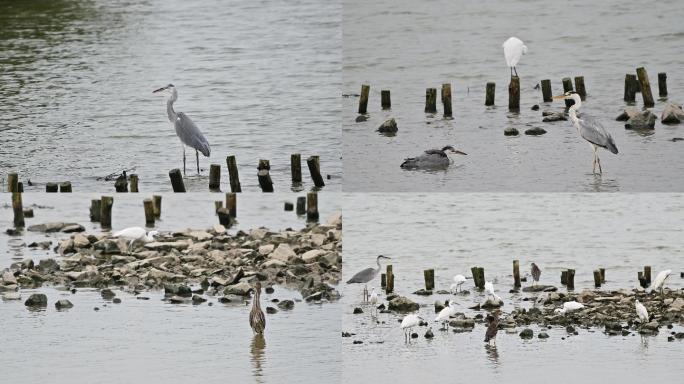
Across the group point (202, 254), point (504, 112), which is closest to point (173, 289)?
point (202, 254)

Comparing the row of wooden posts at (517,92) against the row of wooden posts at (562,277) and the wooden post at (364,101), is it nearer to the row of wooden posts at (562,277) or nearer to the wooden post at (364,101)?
the wooden post at (364,101)

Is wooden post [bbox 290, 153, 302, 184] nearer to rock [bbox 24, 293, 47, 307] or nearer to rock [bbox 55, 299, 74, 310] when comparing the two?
rock [bbox 55, 299, 74, 310]

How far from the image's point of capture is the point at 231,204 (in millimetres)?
11391

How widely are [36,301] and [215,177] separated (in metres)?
1.55

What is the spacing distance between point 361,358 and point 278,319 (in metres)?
0.55

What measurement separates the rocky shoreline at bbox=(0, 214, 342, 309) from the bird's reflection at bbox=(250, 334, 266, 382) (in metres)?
0.80

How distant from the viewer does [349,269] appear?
Answer: 1087 centimetres

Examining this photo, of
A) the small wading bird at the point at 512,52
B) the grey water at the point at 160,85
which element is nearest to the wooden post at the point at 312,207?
the grey water at the point at 160,85

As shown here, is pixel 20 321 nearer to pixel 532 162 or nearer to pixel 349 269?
pixel 349 269

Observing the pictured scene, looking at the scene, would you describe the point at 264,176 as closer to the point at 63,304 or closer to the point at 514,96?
the point at 63,304

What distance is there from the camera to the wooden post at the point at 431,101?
511 inches

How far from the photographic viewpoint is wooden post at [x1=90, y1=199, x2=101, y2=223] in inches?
471

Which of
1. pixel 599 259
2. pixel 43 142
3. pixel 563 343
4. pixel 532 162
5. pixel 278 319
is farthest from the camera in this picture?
pixel 599 259

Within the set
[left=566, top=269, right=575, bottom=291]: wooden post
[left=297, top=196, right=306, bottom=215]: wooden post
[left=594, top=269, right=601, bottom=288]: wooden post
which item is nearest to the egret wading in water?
[left=297, top=196, right=306, bottom=215]: wooden post
